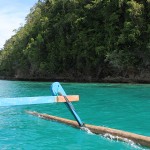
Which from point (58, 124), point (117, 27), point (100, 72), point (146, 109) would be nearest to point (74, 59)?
point (100, 72)

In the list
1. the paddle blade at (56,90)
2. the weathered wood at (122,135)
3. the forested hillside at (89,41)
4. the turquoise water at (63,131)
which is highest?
the forested hillside at (89,41)

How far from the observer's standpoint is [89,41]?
164 ft

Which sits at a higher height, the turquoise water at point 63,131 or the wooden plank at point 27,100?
the wooden plank at point 27,100

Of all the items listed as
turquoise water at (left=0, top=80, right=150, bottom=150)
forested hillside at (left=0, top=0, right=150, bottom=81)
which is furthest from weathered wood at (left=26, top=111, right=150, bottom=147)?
forested hillside at (left=0, top=0, right=150, bottom=81)

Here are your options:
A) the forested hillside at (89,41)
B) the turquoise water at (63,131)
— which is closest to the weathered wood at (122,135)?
the turquoise water at (63,131)

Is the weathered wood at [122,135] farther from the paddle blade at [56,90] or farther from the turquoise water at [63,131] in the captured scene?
the paddle blade at [56,90]

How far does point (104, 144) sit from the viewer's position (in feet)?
27.3

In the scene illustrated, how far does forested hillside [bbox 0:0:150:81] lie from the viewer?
43594 mm

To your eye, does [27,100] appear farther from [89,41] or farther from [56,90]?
[89,41]

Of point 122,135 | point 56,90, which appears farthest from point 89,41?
point 122,135

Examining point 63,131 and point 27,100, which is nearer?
point 27,100

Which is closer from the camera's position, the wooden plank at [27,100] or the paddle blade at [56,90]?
the wooden plank at [27,100]

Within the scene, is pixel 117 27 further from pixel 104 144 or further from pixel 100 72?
pixel 104 144

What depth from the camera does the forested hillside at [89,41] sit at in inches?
1716
